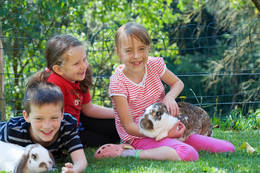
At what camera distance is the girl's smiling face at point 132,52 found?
3344 millimetres

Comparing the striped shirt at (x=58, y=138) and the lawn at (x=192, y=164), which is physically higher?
the striped shirt at (x=58, y=138)

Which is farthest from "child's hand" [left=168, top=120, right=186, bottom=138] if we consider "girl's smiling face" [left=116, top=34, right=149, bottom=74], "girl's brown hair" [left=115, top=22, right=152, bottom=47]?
"girl's brown hair" [left=115, top=22, right=152, bottom=47]

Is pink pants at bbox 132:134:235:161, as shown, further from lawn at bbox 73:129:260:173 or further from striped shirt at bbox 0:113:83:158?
striped shirt at bbox 0:113:83:158

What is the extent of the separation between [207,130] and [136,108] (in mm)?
823

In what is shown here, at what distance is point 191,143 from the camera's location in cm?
346

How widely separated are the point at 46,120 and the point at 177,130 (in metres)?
1.26

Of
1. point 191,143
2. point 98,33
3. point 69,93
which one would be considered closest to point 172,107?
point 191,143

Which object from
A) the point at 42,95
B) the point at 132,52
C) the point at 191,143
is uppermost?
the point at 132,52

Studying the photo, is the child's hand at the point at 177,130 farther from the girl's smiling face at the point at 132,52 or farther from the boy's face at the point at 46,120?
the boy's face at the point at 46,120

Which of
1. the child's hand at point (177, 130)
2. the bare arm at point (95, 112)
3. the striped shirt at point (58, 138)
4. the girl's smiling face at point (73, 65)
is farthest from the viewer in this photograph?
the bare arm at point (95, 112)

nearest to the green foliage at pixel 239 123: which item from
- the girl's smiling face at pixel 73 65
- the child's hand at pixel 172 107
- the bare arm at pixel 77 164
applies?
the child's hand at pixel 172 107

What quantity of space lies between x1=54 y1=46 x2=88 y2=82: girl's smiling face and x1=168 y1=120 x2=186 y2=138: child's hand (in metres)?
1.04

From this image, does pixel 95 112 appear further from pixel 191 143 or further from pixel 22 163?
pixel 22 163

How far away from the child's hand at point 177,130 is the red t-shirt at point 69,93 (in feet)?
3.38
